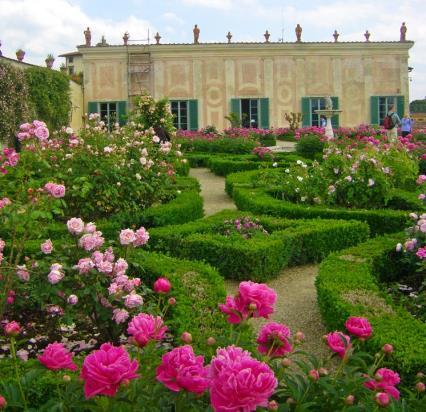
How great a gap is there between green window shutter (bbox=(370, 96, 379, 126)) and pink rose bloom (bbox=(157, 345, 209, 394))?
24355 mm

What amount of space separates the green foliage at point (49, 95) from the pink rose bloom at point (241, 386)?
1707 cm

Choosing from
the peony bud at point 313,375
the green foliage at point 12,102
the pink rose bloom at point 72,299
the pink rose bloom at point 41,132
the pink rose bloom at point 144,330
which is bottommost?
the pink rose bloom at point 72,299

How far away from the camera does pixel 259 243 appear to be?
211 inches

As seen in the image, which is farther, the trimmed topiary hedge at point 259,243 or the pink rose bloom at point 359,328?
the trimmed topiary hedge at point 259,243

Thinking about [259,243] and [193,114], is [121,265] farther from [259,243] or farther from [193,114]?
[193,114]

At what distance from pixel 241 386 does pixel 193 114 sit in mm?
23384

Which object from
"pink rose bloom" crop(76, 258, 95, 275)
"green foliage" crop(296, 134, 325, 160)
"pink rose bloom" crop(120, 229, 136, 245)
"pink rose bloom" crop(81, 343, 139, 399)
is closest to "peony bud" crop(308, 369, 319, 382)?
"pink rose bloom" crop(81, 343, 139, 399)

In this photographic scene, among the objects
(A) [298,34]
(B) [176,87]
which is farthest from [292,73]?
(B) [176,87]

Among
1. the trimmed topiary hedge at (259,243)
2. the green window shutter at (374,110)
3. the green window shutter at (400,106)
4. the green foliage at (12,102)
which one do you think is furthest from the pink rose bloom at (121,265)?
the green window shutter at (400,106)

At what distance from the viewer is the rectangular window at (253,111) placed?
24391mm

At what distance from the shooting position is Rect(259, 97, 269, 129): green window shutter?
80.0 ft

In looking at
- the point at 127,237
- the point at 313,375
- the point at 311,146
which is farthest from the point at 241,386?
the point at 311,146

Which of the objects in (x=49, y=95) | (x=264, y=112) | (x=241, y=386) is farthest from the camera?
(x=264, y=112)

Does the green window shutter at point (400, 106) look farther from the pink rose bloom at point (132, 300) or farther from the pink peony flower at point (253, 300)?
the pink peony flower at point (253, 300)
